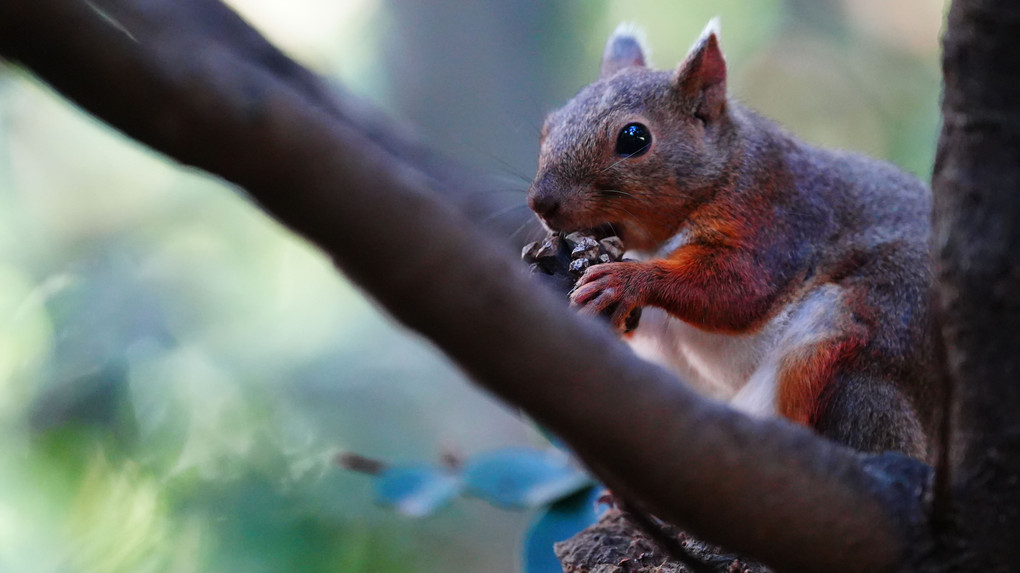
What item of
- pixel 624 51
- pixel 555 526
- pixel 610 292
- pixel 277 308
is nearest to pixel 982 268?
pixel 610 292

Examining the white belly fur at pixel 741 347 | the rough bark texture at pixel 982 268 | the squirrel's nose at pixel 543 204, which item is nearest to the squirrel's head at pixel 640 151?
the squirrel's nose at pixel 543 204

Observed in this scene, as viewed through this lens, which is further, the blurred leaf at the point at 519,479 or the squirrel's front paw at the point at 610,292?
the blurred leaf at the point at 519,479

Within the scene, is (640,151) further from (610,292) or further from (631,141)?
(610,292)

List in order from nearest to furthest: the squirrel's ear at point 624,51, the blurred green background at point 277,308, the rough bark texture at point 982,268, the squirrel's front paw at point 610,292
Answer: the rough bark texture at point 982,268
the squirrel's front paw at point 610,292
the squirrel's ear at point 624,51
the blurred green background at point 277,308

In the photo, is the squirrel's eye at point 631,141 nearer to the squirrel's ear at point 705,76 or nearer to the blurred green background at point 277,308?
the squirrel's ear at point 705,76

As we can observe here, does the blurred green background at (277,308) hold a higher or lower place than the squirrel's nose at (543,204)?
higher

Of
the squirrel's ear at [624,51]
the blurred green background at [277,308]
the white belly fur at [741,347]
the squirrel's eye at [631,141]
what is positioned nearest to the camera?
the white belly fur at [741,347]
